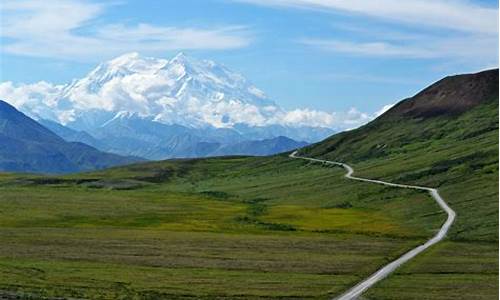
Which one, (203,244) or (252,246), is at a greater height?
(203,244)

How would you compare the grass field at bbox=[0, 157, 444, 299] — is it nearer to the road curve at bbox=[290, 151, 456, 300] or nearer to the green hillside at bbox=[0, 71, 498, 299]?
the green hillside at bbox=[0, 71, 498, 299]

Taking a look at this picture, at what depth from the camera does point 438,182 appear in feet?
604

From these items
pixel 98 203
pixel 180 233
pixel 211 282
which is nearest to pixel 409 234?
pixel 180 233

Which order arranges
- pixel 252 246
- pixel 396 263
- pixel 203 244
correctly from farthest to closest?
pixel 203 244
pixel 252 246
pixel 396 263

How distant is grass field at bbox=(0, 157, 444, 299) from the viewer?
79.1m

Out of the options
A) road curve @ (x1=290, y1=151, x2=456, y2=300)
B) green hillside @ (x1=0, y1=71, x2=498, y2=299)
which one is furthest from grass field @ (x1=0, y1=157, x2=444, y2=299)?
road curve @ (x1=290, y1=151, x2=456, y2=300)

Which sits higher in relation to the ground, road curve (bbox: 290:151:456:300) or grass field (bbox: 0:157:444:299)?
grass field (bbox: 0:157:444:299)

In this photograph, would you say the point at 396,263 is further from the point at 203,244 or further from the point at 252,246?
the point at 203,244

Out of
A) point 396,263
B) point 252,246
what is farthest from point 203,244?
point 396,263

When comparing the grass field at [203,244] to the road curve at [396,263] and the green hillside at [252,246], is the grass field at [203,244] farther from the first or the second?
the road curve at [396,263]

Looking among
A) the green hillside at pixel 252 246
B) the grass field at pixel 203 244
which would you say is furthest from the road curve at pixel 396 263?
the grass field at pixel 203 244

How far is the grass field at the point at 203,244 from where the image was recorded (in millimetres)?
79125

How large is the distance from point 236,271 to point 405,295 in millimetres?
20126

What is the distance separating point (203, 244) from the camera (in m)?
111
